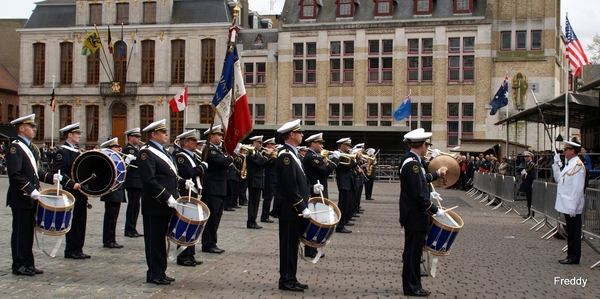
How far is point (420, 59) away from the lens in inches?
1837

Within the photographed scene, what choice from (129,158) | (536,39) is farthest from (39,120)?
(129,158)

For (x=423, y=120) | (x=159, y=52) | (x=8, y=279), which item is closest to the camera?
(x=8, y=279)

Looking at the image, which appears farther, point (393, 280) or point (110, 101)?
point (110, 101)

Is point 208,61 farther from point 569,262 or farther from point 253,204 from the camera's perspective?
point 569,262

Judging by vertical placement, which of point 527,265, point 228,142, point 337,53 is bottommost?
point 527,265

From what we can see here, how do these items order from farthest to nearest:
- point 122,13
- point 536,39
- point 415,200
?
point 122,13, point 536,39, point 415,200

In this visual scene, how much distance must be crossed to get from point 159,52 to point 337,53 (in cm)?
1376

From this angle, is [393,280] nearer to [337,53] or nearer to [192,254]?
[192,254]

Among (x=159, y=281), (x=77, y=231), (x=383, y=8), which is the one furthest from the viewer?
(x=383, y=8)

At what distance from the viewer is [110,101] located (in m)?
53.8

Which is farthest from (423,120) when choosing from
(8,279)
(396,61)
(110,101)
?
(8,279)

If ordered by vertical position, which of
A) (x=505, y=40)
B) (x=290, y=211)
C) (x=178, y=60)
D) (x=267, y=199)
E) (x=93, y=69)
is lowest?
(x=267, y=199)

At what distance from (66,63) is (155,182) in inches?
1932

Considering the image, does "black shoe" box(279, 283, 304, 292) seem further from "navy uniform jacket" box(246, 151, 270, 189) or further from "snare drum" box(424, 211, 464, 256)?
"navy uniform jacket" box(246, 151, 270, 189)
